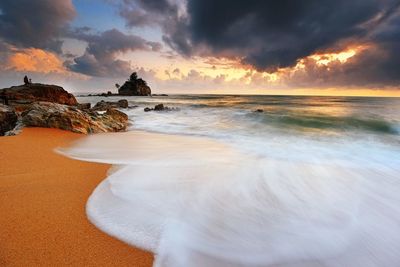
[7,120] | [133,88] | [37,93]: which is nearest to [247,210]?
[7,120]

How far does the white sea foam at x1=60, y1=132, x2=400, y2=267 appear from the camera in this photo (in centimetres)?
209

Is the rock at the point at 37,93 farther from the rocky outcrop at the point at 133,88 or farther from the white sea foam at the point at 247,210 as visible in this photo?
the rocky outcrop at the point at 133,88

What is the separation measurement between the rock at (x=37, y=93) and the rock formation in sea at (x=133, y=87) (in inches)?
2743

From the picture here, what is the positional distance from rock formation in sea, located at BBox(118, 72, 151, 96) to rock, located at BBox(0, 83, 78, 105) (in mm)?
69685

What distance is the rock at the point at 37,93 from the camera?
1403 cm

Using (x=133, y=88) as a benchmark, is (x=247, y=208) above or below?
below

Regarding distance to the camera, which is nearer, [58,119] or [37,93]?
[58,119]

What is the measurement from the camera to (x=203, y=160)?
15.8ft

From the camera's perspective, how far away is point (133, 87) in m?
83.9

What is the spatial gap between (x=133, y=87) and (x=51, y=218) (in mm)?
86751

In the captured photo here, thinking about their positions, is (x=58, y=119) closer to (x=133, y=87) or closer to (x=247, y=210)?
(x=247, y=210)

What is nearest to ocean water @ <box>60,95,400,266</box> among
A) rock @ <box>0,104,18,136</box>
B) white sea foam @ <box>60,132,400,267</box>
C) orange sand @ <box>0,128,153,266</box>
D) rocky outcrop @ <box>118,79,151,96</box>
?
white sea foam @ <box>60,132,400,267</box>

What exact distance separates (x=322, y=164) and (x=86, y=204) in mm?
4744

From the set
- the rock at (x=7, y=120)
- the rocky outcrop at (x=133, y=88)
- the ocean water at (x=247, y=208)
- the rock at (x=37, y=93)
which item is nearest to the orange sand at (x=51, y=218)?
the ocean water at (x=247, y=208)
